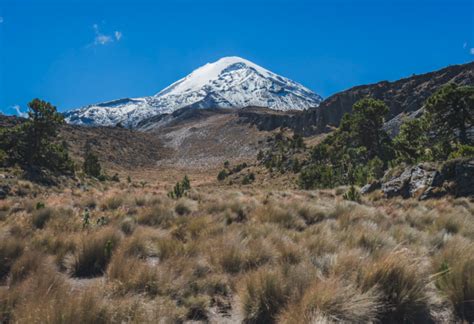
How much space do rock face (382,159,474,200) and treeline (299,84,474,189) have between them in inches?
77.9

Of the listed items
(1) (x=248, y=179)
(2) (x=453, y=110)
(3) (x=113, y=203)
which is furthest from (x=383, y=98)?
(3) (x=113, y=203)

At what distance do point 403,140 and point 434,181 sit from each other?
15.3 meters

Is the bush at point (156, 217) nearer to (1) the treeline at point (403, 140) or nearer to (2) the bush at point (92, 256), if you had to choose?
(2) the bush at point (92, 256)

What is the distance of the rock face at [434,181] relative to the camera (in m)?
13.1

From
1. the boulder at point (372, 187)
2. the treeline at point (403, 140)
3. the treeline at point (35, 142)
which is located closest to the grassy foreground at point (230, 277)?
the boulder at point (372, 187)

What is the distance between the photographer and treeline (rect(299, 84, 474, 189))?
72.1 feet

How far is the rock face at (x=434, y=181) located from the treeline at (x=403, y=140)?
198 cm

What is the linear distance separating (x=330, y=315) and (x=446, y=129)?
2665cm

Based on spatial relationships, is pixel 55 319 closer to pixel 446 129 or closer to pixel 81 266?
pixel 81 266

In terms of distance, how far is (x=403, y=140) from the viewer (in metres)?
27.7

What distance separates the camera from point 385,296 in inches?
124

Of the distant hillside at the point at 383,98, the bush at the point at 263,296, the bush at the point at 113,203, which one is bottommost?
the bush at the point at 263,296

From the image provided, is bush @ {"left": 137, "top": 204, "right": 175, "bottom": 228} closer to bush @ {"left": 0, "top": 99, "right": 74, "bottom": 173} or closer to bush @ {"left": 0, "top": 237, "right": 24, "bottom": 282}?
bush @ {"left": 0, "top": 237, "right": 24, "bottom": 282}

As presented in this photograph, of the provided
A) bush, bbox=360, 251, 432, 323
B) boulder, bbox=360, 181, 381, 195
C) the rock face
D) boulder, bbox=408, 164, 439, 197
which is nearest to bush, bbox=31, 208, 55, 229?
bush, bbox=360, 251, 432, 323
